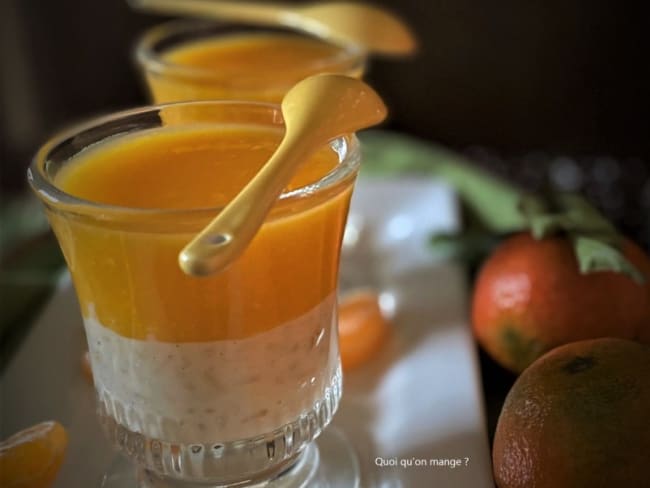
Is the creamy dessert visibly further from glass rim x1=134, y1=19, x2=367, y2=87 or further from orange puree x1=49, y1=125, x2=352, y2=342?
glass rim x1=134, y1=19, x2=367, y2=87

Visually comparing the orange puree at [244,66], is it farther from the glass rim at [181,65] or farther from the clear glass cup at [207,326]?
the clear glass cup at [207,326]

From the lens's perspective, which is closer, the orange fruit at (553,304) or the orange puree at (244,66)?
the orange fruit at (553,304)

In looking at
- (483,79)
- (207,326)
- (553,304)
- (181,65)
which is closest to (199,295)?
(207,326)

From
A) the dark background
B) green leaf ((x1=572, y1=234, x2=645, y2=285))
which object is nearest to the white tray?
green leaf ((x1=572, y1=234, x2=645, y2=285))

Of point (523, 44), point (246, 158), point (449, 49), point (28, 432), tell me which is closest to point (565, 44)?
point (523, 44)

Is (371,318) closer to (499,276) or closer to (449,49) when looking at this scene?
(499,276)

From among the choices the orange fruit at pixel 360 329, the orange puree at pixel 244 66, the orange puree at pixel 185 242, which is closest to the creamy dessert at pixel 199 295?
the orange puree at pixel 185 242
